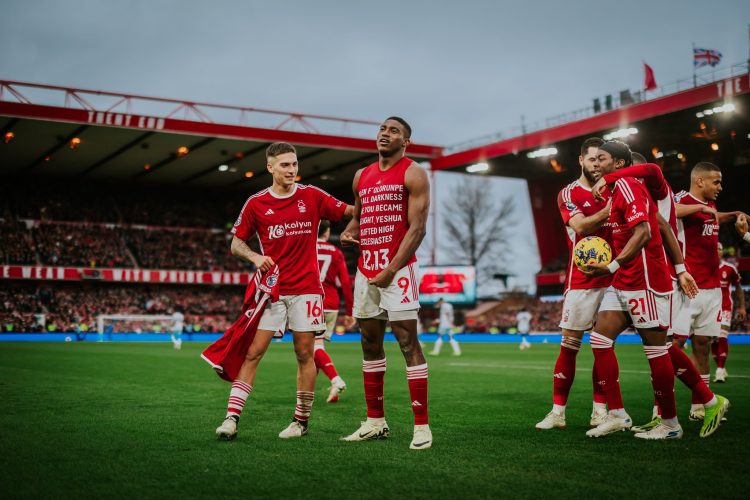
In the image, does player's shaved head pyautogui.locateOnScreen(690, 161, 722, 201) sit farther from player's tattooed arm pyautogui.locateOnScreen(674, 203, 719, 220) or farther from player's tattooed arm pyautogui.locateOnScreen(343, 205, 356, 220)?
player's tattooed arm pyautogui.locateOnScreen(343, 205, 356, 220)

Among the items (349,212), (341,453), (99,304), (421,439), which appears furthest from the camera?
(99,304)

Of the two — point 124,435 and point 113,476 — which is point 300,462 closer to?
point 113,476

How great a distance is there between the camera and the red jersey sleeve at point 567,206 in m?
5.62

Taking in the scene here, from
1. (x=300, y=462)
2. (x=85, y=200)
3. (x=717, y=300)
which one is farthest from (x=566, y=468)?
(x=85, y=200)

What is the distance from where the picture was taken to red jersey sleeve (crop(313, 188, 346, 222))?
18.6 ft

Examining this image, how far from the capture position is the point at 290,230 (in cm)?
561

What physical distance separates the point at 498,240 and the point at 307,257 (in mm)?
51108

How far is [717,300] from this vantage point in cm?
683

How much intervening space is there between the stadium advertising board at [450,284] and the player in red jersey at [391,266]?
116ft

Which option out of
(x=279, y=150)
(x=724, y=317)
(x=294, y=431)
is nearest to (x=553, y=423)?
(x=294, y=431)

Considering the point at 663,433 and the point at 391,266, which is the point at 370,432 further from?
the point at 663,433

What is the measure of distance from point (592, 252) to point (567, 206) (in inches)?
27.6

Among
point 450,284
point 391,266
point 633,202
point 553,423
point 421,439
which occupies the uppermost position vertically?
point 633,202

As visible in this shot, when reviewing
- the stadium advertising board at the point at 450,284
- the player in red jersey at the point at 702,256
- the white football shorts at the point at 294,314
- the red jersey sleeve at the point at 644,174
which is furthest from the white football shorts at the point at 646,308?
the stadium advertising board at the point at 450,284
